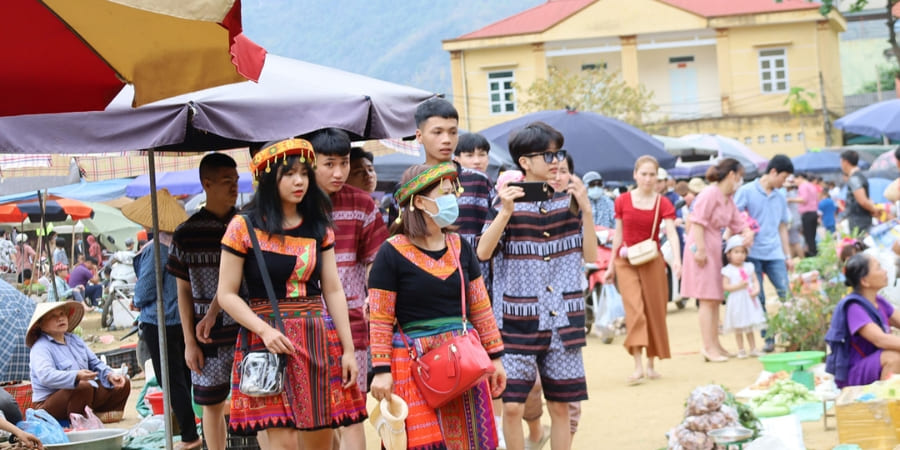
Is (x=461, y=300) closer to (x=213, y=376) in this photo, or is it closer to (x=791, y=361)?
(x=213, y=376)

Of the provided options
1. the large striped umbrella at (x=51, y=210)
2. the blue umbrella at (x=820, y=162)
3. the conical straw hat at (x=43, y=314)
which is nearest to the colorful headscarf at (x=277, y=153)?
the conical straw hat at (x=43, y=314)

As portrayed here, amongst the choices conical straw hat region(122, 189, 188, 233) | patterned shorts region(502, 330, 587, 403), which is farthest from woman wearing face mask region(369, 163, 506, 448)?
conical straw hat region(122, 189, 188, 233)

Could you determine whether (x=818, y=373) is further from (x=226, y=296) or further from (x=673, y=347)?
(x=226, y=296)

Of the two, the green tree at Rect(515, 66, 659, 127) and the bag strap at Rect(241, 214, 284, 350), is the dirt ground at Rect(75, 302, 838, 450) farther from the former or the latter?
the green tree at Rect(515, 66, 659, 127)

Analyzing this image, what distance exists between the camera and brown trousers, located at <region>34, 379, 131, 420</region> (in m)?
8.88

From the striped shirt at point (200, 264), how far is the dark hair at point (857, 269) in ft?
12.9

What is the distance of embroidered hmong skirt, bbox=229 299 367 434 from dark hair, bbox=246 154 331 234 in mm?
386

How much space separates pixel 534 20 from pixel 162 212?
164 feet

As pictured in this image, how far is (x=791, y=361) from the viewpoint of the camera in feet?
28.8

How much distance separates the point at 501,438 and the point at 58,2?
4.36m

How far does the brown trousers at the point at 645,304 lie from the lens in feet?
32.5

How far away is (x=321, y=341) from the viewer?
209 inches

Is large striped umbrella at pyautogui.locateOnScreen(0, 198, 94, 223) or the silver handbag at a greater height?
A: large striped umbrella at pyautogui.locateOnScreen(0, 198, 94, 223)

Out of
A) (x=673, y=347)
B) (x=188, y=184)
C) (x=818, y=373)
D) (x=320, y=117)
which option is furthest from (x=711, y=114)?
(x=320, y=117)
